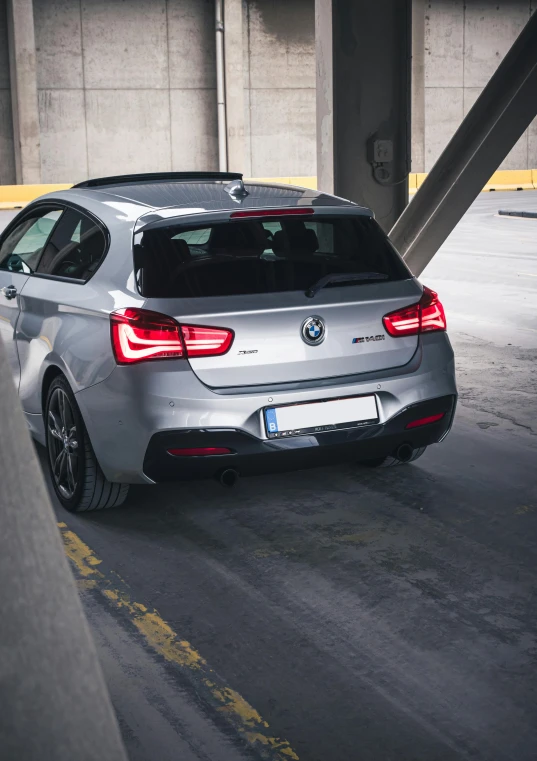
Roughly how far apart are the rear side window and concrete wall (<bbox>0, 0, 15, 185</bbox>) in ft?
104

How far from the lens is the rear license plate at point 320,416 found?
4.68m

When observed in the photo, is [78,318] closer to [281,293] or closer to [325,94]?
[281,293]

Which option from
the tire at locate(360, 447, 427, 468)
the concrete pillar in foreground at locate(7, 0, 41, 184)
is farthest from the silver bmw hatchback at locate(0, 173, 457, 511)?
the concrete pillar in foreground at locate(7, 0, 41, 184)

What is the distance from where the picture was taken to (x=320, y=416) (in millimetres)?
4750

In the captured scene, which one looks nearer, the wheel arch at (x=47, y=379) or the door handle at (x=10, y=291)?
the wheel arch at (x=47, y=379)

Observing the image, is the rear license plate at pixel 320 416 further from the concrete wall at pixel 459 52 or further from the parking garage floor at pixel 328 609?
the concrete wall at pixel 459 52

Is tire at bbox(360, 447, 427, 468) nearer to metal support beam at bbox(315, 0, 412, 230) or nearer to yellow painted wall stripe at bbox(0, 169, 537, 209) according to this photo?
metal support beam at bbox(315, 0, 412, 230)

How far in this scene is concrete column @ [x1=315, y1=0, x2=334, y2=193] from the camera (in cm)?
930

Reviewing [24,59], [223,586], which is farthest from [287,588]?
[24,59]

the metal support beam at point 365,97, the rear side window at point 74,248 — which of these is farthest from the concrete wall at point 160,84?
the rear side window at point 74,248

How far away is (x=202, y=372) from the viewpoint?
4.60 meters

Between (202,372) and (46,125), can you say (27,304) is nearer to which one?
(202,372)

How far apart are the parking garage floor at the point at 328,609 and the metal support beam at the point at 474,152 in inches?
109

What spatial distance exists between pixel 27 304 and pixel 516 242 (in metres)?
16.4
